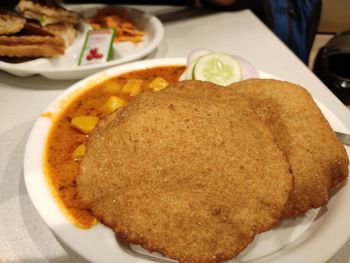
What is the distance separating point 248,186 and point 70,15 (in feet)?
6.00

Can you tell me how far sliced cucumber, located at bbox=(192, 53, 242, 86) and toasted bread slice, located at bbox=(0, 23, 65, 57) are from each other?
829 mm

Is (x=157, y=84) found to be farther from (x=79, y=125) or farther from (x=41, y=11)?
(x=41, y=11)

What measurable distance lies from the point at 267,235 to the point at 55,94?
4.38ft

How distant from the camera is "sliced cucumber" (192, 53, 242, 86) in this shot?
183cm

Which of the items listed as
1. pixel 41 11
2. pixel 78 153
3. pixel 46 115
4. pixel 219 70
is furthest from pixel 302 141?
pixel 41 11

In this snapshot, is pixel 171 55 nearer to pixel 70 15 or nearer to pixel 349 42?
pixel 70 15

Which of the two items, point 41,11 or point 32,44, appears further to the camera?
point 41,11

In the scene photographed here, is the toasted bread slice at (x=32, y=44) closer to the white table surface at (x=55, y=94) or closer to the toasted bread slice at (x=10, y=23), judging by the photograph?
the toasted bread slice at (x=10, y=23)

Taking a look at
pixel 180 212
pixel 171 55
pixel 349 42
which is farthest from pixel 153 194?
pixel 349 42

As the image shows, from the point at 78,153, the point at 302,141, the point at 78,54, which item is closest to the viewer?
the point at 302,141

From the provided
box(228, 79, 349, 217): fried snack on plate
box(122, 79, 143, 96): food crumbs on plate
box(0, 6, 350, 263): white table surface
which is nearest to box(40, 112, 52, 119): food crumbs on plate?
box(0, 6, 350, 263): white table surface

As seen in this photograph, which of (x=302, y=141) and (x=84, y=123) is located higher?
(x=302, y=141)

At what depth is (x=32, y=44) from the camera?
214 cm

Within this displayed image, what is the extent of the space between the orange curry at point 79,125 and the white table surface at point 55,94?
15cm
